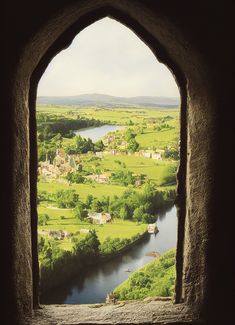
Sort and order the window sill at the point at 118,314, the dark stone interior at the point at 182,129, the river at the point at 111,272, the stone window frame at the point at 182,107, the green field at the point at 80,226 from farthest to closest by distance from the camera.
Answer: the green field at the point at 80,226 < the river at the point at 111,272 < the window sill at the point at 118,314 < the stone window frame at the point at 182,107 < the dark stone interior at the point at 182,129

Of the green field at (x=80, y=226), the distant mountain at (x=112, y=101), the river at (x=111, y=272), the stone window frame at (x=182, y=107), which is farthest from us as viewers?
the distant mountain at (x=112, y=101)

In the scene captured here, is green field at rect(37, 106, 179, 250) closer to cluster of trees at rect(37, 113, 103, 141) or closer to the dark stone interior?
cluster of trees at rect(37, 113, 103, 141)

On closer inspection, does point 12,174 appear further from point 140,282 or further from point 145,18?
point 140,282

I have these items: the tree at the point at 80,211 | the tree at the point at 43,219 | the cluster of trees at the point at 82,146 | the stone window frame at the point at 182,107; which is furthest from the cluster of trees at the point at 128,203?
the stone window frame at the point at 182,107

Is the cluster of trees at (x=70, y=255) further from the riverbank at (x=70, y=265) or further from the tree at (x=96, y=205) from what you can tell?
the tree at (x=96, y=205)

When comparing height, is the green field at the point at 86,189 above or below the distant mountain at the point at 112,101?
below

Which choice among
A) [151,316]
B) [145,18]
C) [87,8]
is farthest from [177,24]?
[151,316]

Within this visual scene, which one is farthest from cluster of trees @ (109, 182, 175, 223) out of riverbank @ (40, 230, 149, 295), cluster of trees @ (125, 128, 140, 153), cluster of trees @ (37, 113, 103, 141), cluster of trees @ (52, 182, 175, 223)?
cluster of trees @ (37, 113, 103, 141)
